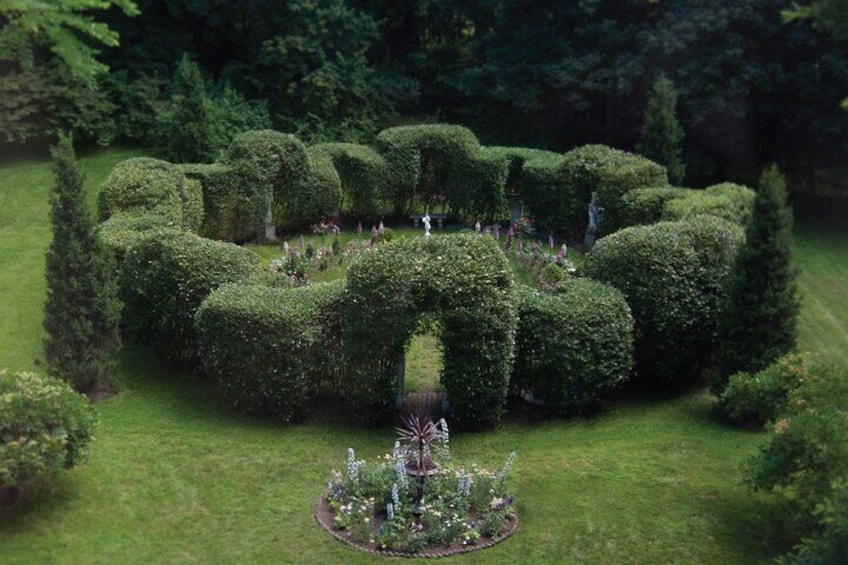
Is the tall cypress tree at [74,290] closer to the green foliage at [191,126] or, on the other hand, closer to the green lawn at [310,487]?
the green lawn at [310,487]

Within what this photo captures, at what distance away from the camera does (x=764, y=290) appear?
14.3 meters

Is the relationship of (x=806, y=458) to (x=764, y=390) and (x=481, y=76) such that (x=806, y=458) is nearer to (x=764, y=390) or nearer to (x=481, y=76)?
(x=764, y=390)

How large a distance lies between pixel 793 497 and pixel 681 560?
4.62ft

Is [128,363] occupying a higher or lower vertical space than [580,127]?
lower

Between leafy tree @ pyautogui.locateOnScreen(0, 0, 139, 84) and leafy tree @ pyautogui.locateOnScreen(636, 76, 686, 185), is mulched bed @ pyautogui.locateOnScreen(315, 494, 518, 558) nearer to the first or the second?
leafy tree @ pyautogui.locateOnScreen(0, 0, 139, 84)

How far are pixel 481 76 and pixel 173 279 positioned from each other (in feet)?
62.9

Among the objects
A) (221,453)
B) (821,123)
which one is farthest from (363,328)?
(821,123)

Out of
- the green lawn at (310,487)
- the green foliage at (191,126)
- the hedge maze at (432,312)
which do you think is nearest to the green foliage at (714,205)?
the hedge maze at (432,312)

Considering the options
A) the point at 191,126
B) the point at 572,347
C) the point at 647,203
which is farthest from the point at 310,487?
the point at 191,126

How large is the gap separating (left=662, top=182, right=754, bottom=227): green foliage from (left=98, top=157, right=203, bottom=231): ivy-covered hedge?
974 centimetres

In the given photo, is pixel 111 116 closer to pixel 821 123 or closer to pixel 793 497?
pixel 821 123

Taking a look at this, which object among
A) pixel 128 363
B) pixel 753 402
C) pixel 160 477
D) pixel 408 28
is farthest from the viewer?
pixel 408 28

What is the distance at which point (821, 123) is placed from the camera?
2625 cm

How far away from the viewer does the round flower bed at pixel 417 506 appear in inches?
430
